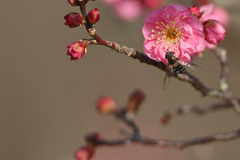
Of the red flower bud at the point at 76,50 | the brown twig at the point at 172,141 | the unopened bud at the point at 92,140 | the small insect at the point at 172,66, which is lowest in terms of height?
the brown twig at the point at 172,141

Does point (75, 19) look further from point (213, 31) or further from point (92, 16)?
point (213, 31)

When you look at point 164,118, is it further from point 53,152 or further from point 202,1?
point 53,152

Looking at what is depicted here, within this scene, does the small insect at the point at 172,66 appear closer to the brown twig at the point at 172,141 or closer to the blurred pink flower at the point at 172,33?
the blurred pink flower at the point at 172,33

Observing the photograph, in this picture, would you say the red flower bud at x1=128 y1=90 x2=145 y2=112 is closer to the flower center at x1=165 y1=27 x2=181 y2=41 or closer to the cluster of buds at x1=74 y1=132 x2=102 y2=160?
the cluster of buds at x1=74 y1=132 x2=102 y2=160

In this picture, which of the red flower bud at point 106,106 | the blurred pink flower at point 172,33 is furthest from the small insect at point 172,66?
the red flower bud at point 106,106

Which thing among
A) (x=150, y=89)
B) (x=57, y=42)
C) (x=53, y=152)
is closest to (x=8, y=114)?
(x=53, y=152)

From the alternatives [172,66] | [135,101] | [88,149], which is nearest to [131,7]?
[135,101]

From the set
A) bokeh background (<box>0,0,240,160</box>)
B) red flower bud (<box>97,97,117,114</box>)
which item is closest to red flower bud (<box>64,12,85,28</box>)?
red flower bud (<box>97,97,117,114</box>)
